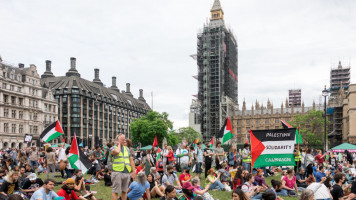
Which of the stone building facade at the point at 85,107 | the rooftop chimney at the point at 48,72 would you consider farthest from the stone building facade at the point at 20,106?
the rooftop chimney at the point at 48,72

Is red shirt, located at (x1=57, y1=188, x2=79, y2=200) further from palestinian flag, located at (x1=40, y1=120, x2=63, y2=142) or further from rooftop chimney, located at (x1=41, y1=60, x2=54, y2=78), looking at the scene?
rooftop chimney, located at (x1=41, y1=60, x2=54, y2=78)

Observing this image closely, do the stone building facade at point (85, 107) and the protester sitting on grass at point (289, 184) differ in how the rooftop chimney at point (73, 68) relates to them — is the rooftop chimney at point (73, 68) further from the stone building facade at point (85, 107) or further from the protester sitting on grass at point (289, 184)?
the protester sitting on grass at point (289, 184)

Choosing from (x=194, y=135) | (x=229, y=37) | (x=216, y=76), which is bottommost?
(x=194, y=135)

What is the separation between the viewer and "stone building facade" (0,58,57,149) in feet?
218

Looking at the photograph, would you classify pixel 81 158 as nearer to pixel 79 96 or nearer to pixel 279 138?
pixel 279 138

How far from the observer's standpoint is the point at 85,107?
9169 cm

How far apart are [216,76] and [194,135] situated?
58.1ft

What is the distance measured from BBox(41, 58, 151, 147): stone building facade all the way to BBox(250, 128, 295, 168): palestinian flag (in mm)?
70545

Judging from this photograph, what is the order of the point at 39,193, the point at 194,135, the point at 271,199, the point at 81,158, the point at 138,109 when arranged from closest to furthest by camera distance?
1. the point at 271,199
2. the point at 39,193
3. the point at 81,158
4. the point at 194,135
5. the point at 138,109

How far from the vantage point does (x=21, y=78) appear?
2800 inches

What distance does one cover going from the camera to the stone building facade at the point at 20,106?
66312mm

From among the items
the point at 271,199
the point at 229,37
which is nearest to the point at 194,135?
the point at 229,37

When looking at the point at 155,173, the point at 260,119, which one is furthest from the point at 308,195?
the point at 260,119

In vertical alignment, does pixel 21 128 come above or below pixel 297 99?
below
